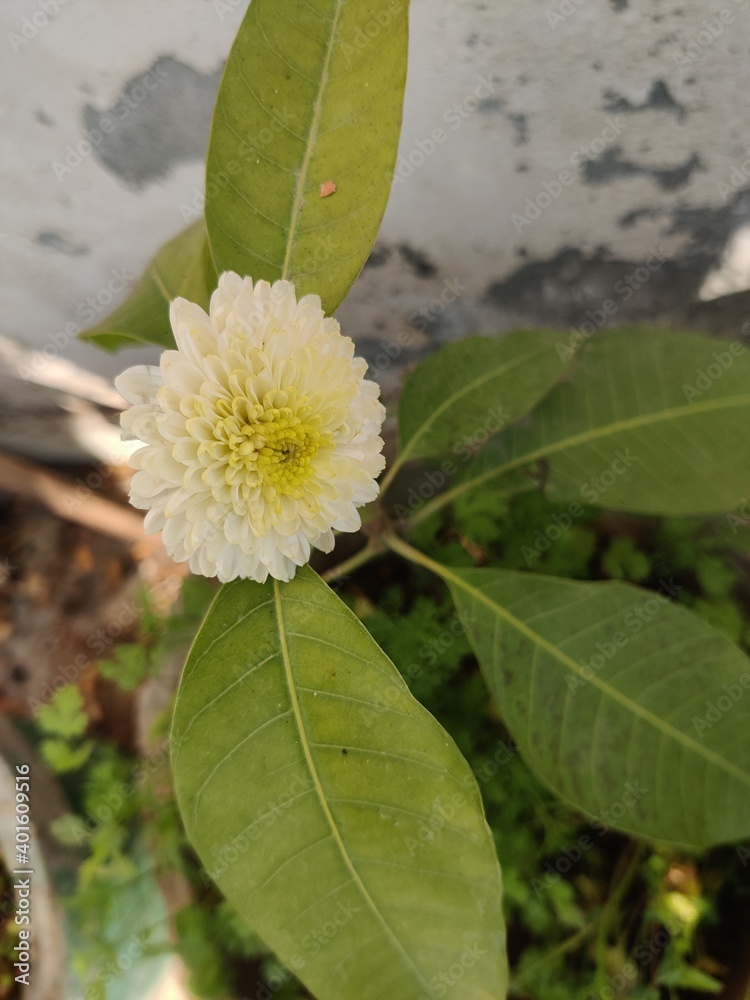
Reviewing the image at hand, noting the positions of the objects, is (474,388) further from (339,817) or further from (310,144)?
(339,817)

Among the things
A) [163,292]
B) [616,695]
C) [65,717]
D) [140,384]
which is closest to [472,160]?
[163,292]

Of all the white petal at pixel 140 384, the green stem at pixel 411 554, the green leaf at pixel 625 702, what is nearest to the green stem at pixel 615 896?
the green leaf at pixel 625 702

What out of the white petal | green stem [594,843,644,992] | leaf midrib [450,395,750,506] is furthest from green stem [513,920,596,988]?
the white petal

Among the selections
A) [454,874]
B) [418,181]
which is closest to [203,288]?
[418,181]

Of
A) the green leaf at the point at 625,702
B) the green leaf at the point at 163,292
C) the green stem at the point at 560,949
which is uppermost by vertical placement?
the green leaf at the point at 163,292

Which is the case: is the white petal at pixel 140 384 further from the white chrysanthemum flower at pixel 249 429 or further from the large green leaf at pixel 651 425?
the large green leaf at pixel 651 425

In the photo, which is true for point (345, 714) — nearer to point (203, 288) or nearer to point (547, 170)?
point (203, 288)
